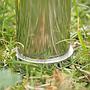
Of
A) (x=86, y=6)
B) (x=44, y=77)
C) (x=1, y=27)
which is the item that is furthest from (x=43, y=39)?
(x=86, y=6)

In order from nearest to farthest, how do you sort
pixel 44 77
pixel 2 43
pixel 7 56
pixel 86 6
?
pixel 44 77 < pixel 7 56 < pixel 2 43 < pixel 86 6

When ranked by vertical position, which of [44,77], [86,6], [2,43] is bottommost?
[44,77]

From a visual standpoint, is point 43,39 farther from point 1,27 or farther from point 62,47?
point 1,27

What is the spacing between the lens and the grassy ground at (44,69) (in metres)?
1.28

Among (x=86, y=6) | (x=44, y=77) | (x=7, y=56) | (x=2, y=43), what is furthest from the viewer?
(x=86, y=6)

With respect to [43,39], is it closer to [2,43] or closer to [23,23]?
[23,23]

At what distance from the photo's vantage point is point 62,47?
1474mm

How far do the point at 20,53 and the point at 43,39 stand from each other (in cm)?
11

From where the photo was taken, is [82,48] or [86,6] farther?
[86,6]

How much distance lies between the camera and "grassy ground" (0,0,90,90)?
128 cm

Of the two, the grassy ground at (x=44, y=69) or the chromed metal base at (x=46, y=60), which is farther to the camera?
the chromed metal base at (x=46, y=60)

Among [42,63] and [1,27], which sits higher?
[1,27]

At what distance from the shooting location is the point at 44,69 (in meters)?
1.41

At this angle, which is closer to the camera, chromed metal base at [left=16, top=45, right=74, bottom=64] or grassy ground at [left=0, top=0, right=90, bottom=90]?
grassy ground at [left=0, top=0, right=90, bottom=90]
